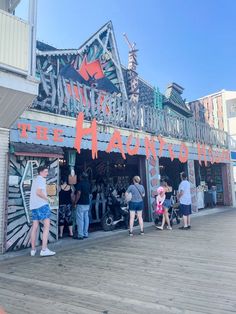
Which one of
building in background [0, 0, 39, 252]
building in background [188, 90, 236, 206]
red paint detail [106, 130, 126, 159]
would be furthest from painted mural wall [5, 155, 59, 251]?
building in background [188, 90, 236, 206]

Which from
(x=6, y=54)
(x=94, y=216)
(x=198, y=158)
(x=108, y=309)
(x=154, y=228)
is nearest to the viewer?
(x=108, y=309)

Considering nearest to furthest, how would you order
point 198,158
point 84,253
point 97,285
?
1. point 97,285
2. point 84,253
3. point 198,158

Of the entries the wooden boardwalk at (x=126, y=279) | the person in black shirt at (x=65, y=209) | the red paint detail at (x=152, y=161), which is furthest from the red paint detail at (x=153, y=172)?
the wooden boardwalk at (x=126, y=279)

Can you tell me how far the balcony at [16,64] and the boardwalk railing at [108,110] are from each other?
43.4 inches

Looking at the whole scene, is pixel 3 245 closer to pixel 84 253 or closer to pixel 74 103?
pixel 84 253

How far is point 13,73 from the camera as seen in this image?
19.7ft

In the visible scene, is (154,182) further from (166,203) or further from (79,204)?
(79,204)

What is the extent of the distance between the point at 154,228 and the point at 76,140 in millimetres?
4299

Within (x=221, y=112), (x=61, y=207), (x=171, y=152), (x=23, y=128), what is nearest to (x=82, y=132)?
(x=23, y=128)

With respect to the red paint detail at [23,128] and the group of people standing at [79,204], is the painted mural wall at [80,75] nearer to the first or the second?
the red paint detail at [23,128]

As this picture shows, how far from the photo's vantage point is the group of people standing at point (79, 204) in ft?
19.6

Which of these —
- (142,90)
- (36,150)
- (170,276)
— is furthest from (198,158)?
(170,276)

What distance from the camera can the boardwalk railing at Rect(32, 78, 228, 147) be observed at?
8055 millimetres

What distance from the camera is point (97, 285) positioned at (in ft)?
13.3
